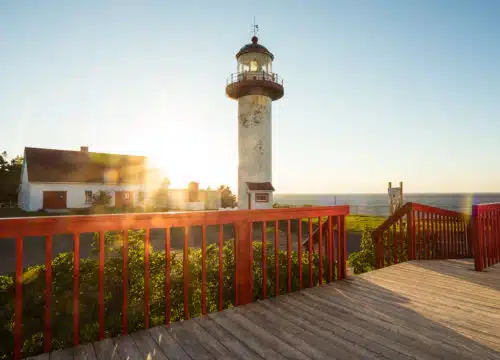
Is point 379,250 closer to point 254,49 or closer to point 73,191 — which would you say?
point 254,49

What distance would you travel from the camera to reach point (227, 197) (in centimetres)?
3228

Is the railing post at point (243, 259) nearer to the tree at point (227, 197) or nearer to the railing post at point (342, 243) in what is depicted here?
the railing post at point (342, 243)

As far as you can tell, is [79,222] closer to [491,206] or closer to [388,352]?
[388,352]

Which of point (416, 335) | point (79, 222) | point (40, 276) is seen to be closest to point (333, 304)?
point (416, 335)

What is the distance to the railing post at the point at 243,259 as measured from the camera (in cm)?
304

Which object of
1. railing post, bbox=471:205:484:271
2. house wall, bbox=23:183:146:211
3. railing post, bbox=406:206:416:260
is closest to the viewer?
railing post, bbox=471:205:484:271

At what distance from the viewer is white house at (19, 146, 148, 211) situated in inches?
967

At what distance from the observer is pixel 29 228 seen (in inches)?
79.4

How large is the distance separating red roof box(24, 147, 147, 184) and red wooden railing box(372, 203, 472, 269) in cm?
2727

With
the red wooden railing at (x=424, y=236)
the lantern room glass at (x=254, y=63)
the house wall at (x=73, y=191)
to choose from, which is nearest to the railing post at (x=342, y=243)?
the red wooden railing at (x=424, y=236)

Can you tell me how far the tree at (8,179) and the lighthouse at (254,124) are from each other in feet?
98.5

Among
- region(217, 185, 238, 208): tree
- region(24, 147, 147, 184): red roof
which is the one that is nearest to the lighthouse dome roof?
region(217, 185, 238, 208): tree

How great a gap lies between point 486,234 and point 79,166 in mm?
31411

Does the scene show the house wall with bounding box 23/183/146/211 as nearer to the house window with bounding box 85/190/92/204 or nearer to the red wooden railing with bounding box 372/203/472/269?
the house window with bounding box 85/190/92/204
